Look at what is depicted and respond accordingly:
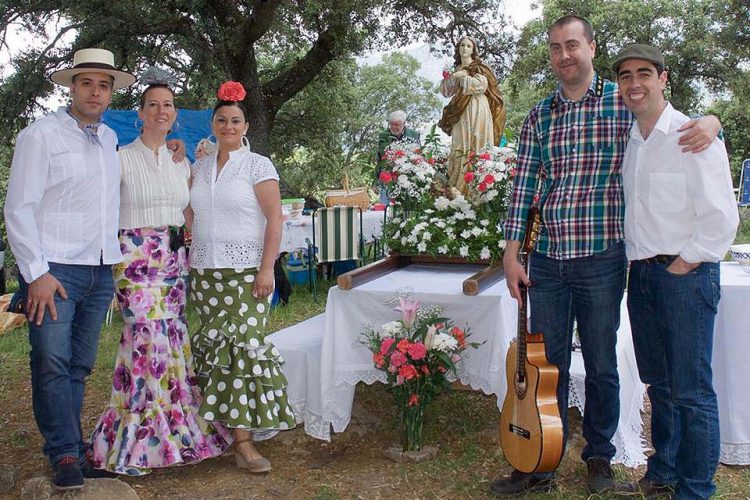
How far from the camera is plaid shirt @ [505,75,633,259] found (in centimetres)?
283

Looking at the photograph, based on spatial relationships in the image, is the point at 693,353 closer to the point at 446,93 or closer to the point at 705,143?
the point at 705,143

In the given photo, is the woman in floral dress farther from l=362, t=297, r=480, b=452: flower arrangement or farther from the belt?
the belt

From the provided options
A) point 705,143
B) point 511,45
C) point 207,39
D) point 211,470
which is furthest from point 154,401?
point 511,45

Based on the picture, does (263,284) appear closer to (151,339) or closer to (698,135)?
(151,339)

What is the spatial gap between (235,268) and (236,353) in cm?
40

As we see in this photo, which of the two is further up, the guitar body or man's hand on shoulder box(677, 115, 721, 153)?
man's hand on shoulder box(677, 115, 721, 153)

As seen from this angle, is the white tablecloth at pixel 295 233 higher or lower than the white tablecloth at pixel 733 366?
higher

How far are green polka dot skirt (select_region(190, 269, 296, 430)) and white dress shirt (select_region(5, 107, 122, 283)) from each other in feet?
1.49

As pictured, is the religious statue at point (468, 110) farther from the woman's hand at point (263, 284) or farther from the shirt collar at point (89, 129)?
the shirt collar at point (89, 129)

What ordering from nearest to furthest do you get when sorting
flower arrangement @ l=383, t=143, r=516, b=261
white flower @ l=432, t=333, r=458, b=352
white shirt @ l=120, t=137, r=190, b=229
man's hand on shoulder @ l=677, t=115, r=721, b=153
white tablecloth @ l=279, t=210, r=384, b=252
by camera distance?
man's hand on shoulder @ l=677, t=115, r=721, b=153, white shirt @ l=120, t=137, r=190, b=229, white flower @ l=432, t=333, r=458, b=352, flower arrangement @ l=383, t=143, r=516, b=261, white tablecloth @ l=279, t=210, r=384, b=252

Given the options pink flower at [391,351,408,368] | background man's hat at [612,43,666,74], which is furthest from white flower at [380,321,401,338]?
background man's hat at [612,43,666,74]

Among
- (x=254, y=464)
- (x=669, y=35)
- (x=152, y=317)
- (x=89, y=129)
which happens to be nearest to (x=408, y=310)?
(x=254, y=464)

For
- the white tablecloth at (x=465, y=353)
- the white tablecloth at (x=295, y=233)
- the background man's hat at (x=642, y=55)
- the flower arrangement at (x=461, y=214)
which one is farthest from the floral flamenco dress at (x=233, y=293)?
the white tablecloth at (x=295, y=233)

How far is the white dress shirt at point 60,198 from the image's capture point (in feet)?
9.28
